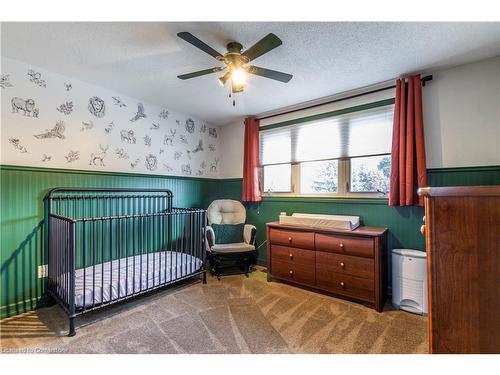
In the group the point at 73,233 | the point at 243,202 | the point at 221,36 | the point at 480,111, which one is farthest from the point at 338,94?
the point at 73,233

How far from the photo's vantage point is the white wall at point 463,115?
2.01 metres

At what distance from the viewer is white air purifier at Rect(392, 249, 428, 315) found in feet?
6.65

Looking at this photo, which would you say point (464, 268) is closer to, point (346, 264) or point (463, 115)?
point (346, 264)

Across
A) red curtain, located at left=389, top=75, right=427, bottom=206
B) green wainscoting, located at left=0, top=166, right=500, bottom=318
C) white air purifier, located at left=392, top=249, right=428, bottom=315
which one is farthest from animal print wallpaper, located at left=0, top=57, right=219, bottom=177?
white air purifier, located at left=392, top=249, right=428, bottom=315

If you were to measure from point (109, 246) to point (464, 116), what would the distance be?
3859mm

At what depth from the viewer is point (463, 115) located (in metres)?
2.12

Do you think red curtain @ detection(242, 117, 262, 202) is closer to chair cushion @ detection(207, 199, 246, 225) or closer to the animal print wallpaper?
chair cushion @ detection(207, 199, 246, 225)

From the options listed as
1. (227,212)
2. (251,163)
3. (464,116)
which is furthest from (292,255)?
(464,116)

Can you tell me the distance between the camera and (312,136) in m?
3.03

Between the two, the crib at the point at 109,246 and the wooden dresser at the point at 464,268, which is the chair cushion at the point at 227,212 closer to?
the crib at the point at 109,246

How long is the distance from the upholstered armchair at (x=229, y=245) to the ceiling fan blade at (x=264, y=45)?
212 centimetres

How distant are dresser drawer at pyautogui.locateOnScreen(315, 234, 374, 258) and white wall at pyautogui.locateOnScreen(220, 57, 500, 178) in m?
1.03

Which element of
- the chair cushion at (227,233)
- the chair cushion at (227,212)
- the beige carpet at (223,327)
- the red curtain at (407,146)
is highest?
the red curtain at (407,146)

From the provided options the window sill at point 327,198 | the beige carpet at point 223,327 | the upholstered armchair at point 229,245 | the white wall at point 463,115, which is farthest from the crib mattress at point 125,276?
the white wall at point 463,115
